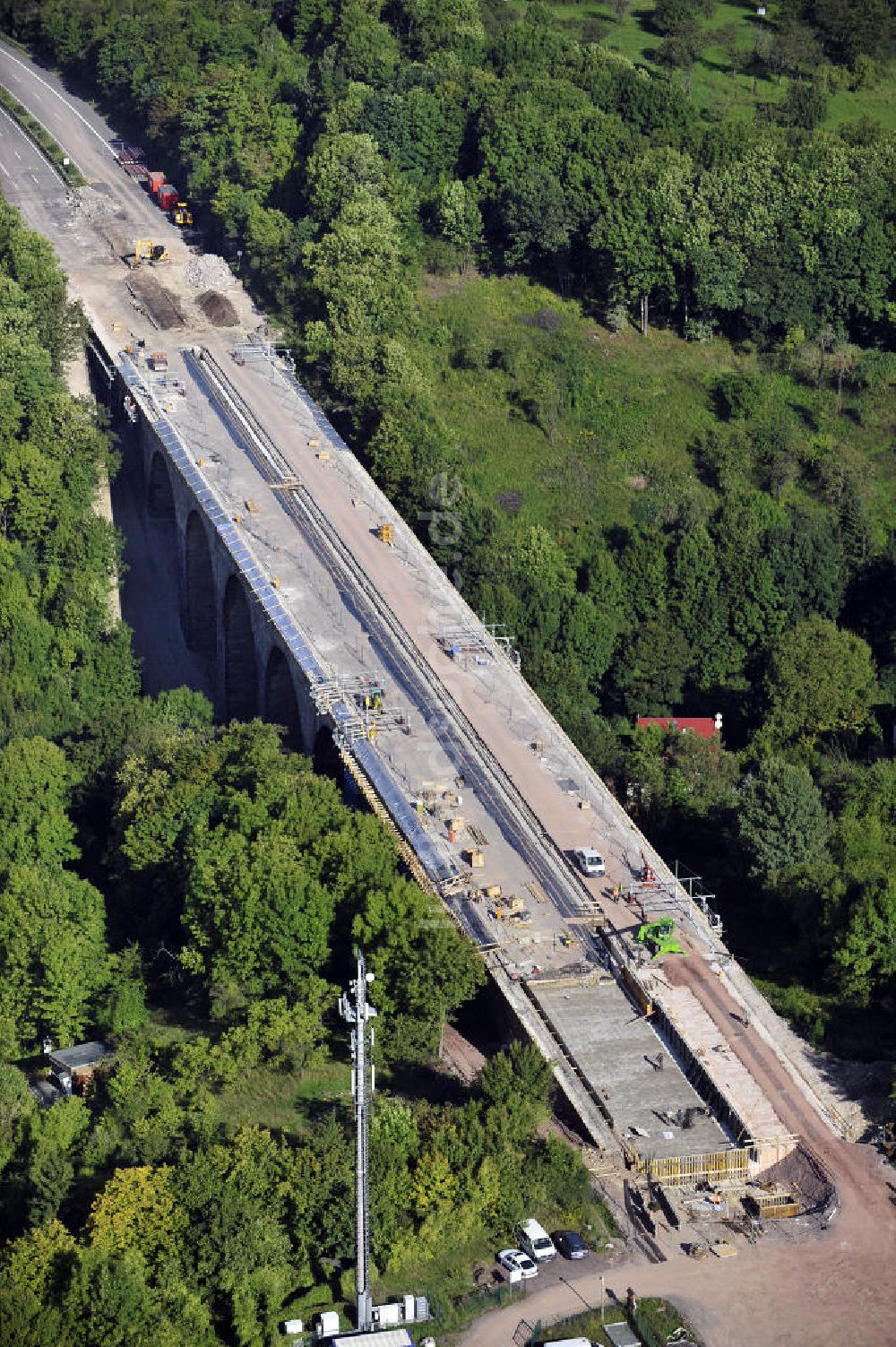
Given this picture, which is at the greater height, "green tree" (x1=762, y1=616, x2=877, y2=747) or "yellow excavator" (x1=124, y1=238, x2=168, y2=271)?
"yellow excavator" (x1=124, y1=238, x2=168, y2=271)

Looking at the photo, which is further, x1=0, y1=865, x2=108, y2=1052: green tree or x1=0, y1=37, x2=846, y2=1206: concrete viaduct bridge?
x1=0, y1=865, x2=108, y2=1052: green tree

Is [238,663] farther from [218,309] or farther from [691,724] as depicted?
[218,309]

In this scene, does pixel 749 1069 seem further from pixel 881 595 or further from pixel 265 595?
pixel 881 595

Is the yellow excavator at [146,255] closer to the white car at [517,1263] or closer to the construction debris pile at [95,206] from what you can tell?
the construction debris pile at [95,206]

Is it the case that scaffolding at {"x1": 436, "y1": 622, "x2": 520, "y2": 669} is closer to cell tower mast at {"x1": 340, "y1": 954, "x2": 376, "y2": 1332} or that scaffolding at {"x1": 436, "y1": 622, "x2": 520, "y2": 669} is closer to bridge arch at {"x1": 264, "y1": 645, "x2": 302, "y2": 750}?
bridge arch at {"x1": 264, "y1": 645, "x2": 302, "y2": 750}

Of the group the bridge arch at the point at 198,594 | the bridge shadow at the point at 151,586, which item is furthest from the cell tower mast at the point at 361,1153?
the bridge arch at the point at 198,594

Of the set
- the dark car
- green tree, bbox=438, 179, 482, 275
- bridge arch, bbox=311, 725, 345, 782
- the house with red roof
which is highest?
green tree, bbox=438, 179, 482, 275

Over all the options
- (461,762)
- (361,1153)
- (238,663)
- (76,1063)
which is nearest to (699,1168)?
(361,1153)

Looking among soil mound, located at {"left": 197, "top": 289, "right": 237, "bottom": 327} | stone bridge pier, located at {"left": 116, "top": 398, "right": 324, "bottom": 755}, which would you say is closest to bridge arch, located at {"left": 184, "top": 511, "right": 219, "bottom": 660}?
stone bridge pier, located at {"left": 116, "top": 398, "right": 324, "bottom": 755}
